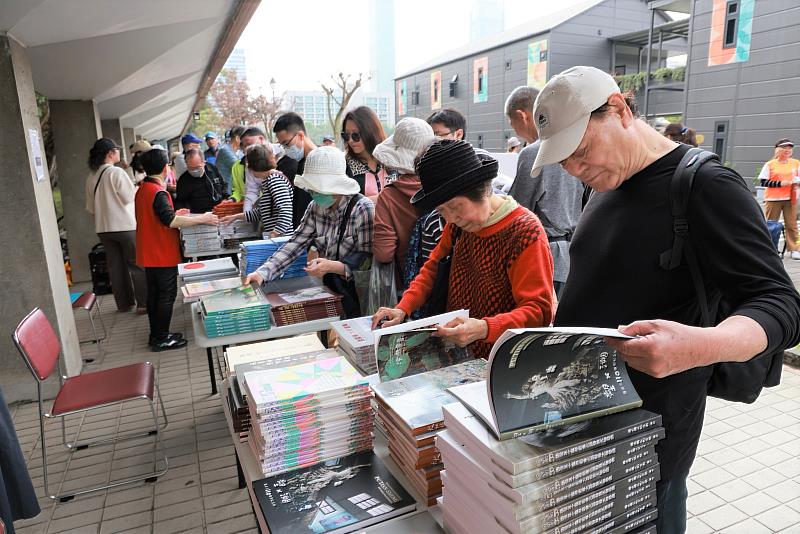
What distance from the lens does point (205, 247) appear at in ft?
15.5

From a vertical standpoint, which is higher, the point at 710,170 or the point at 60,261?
the point at 710,170

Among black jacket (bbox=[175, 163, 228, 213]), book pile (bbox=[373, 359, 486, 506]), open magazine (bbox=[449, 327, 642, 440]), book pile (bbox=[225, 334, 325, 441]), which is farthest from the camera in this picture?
black jacket (bbox=[175, 163, 228, 213])

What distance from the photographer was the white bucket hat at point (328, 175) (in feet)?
8.91

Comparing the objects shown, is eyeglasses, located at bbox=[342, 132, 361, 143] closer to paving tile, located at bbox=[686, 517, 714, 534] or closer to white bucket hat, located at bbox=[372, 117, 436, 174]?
white bucket hat, located at bbox=[372, 117, 436, 174]

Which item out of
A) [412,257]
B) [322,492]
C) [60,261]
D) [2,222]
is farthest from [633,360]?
[60,261]

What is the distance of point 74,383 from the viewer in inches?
111

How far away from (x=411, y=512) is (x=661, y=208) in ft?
2.90

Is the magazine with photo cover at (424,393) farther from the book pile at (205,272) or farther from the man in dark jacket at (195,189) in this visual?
the man in dark jacket at (195,189)

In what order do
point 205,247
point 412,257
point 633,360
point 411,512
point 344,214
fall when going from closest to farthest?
1. point 633,360
2. point 411,512
3. point 412,257
4. point 344,214
5. point 205,247

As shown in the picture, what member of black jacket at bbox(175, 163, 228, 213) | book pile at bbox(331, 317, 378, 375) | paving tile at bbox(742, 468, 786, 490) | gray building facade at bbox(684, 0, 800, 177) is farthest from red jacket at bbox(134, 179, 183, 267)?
gray building facade at bbox(684, 0, 800, 177)

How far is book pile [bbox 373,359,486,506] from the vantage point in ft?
3.92

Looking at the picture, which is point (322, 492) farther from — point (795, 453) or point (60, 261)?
point (60, 261)

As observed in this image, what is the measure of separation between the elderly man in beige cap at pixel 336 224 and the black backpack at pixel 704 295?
1847 millimetres

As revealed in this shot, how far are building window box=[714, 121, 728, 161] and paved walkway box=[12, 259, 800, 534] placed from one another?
372 inches
